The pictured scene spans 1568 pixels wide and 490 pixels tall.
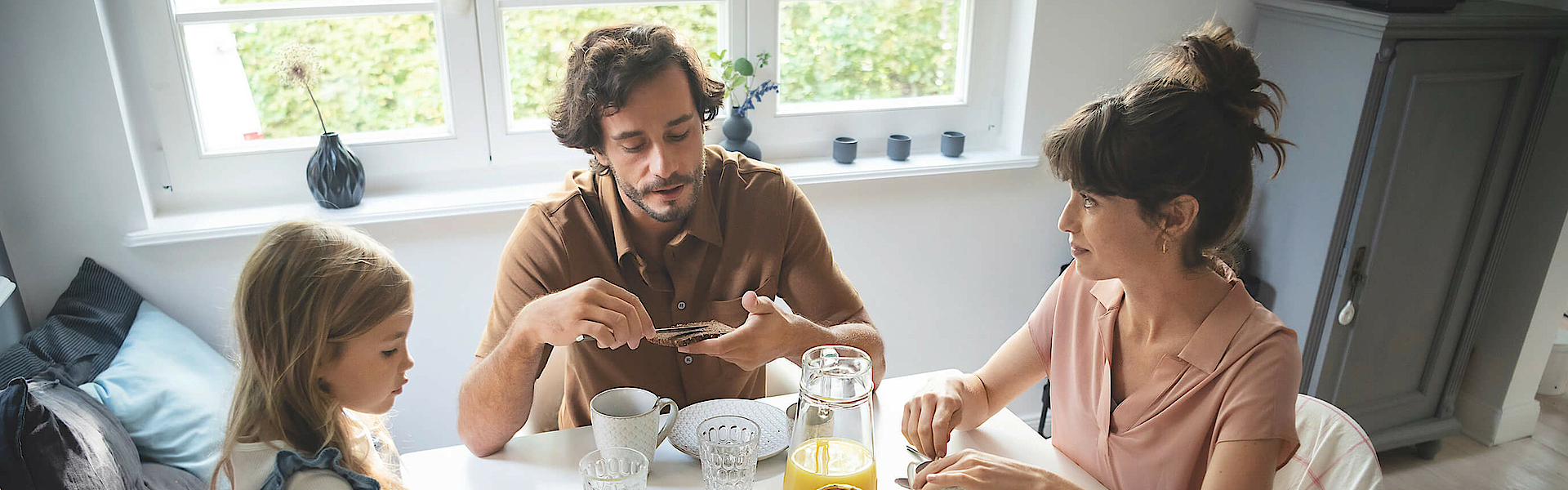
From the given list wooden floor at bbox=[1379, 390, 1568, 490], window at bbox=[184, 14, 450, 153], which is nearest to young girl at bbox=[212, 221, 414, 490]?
window at bbox=[184, 14, 450, 153]

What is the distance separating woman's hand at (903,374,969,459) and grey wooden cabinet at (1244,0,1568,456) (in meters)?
1.46

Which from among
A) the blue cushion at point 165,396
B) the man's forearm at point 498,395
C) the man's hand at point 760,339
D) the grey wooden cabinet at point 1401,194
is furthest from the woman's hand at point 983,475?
the grey wooden cabinet at point 1401,194

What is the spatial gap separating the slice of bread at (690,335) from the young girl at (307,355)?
0.33 meters

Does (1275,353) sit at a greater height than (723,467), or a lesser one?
greater

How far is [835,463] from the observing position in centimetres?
95

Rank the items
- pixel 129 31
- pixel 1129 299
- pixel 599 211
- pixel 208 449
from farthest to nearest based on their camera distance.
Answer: pixel 129 31 → pixel 208 449 → pixel 599 211 → pixel 1129 299

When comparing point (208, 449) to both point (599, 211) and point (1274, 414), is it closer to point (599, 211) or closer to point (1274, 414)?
point (599, 211)

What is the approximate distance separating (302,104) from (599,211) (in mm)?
959

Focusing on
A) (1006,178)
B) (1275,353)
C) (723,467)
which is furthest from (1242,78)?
(1006,178)

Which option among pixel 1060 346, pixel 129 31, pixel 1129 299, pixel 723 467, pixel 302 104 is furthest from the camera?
pixel 302 104

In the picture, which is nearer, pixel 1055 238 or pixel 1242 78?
pixel 1242 78

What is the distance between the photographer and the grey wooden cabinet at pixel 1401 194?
7.18 feet

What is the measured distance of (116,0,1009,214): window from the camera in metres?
2.03

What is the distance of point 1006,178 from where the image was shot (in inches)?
102
